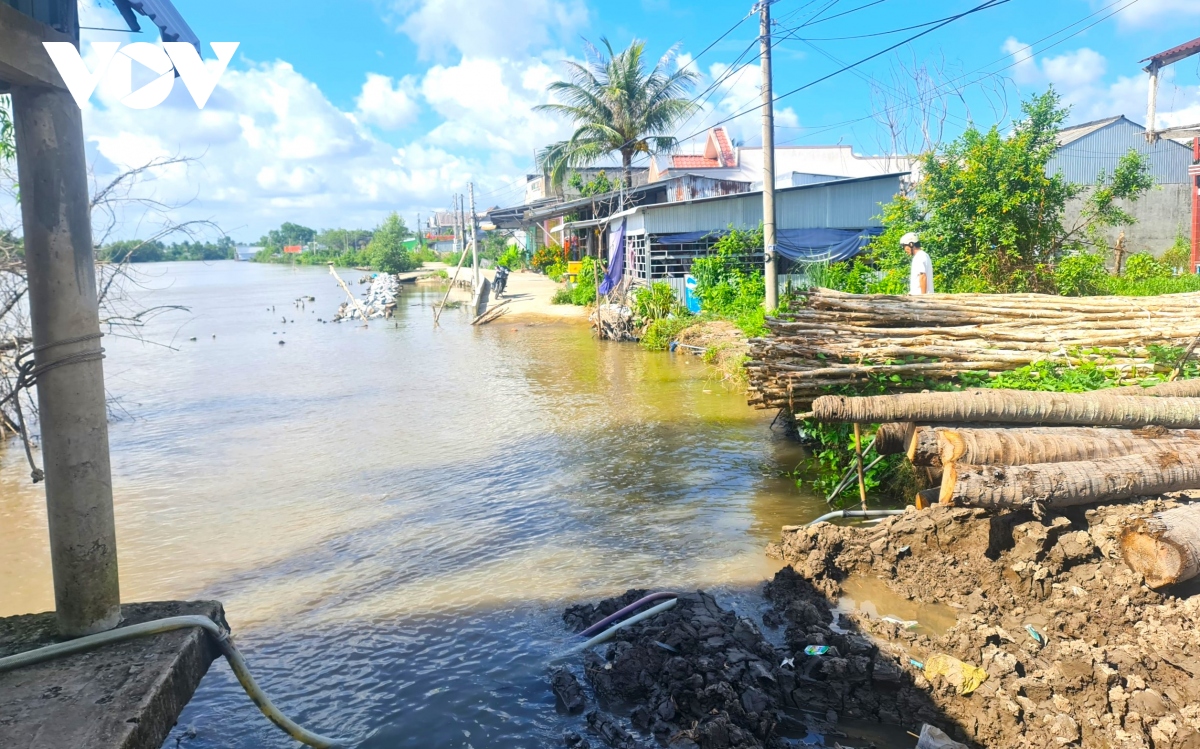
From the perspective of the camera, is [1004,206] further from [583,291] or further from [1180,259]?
[583,291]

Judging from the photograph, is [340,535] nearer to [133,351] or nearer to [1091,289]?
[1091,289]

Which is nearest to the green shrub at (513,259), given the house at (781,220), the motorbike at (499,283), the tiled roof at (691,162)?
the tiled roof at (691,162)

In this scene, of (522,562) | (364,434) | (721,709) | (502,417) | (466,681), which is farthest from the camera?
(502,417)

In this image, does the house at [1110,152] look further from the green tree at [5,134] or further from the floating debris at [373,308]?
the green tree at [5,134]

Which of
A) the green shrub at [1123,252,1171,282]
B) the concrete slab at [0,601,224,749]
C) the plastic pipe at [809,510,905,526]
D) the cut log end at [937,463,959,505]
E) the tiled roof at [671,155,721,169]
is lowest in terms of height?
the plastic pipe at [809,510,905,526]

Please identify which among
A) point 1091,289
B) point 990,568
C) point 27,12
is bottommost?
point 990,568

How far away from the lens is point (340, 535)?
7.65 m

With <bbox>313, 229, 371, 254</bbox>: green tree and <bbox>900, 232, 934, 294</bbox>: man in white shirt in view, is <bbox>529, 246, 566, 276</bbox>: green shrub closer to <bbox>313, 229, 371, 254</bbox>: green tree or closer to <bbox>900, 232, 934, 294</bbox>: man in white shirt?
<bbox>900, 232, 934, 294</bbox>: man in white shirt

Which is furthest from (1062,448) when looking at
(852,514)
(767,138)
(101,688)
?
(767,138)

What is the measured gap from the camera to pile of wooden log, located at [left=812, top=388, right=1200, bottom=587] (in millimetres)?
4484

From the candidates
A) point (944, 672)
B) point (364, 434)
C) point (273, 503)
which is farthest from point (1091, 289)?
point (273, 503)

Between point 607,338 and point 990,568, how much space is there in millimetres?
16119

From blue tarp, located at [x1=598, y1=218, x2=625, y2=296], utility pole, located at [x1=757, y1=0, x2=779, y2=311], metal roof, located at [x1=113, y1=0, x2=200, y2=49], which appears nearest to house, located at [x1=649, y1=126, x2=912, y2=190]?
blue tarp, located at [x1=598, y1=218, x2=625, y2=296]

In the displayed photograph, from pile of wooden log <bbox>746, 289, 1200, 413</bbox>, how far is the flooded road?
1.34 meters
